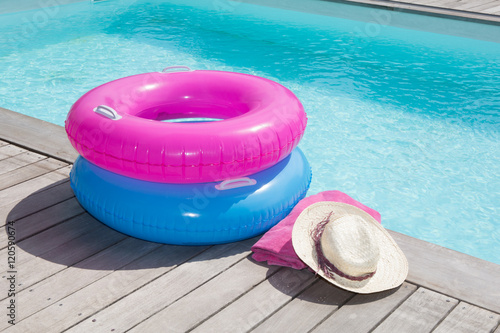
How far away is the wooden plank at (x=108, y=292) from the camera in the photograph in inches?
70.4

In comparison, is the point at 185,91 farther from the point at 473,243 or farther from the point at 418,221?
the point at 473,243

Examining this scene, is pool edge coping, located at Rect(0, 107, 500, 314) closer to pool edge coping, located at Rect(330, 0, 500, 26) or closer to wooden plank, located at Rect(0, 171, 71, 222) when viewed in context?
wooden plank, located at Rect(0, 171, 71, 222)

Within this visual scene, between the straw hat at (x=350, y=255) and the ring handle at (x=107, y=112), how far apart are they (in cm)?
85

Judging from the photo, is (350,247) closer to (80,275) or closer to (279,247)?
(279,247)

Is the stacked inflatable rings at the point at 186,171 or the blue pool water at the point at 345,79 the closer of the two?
the stacked inflatable rings at the point at 186,171

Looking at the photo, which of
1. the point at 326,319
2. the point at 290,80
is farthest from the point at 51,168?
the point at 290,80

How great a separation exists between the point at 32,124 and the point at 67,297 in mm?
1650

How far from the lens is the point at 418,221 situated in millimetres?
3158

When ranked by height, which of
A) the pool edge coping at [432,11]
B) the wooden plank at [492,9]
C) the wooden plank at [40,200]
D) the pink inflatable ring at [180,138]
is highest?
the wooden plank at [492,9]

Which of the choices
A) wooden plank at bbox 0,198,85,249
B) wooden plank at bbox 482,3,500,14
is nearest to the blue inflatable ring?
wooden plank at bbox 0,198,85,249

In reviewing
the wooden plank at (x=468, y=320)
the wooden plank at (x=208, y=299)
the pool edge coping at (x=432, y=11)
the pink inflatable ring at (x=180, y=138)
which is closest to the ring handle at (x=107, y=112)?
the pink inflatable ring at (x=180, y=138)

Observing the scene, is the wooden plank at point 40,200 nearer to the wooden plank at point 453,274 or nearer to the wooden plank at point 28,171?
the wooden plank at point 28,171

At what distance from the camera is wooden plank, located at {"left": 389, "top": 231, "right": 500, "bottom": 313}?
197 cm

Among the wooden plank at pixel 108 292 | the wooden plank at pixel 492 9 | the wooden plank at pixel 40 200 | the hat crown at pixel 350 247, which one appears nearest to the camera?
the wooden plank at pixel 108 292
